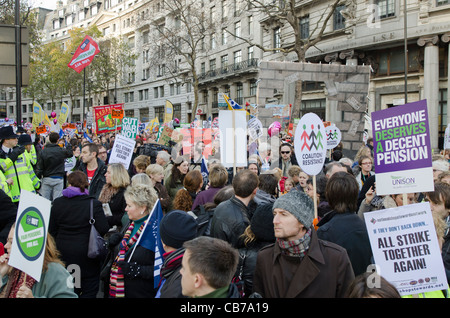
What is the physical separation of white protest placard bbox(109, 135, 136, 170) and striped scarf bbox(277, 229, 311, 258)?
527cm

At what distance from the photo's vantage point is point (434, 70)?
24.5 metres

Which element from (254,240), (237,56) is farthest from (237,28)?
(254,240)

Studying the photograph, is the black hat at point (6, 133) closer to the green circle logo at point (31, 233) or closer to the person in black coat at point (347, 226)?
the green circle logo at point (31, 233)

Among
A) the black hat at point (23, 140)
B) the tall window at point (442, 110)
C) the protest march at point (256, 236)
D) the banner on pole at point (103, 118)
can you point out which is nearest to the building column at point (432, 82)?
the tall window at point (442, 110)

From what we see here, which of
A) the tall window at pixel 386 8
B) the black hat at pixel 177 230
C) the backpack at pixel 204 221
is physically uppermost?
the tall window at pixel 386 8

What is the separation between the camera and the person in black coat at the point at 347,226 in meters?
3.49

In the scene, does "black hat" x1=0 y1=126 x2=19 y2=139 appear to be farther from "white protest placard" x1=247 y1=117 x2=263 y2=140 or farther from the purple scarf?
"white protest placard" x1=247 y1=117 x2=263 y2=140

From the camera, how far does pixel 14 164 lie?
734cm

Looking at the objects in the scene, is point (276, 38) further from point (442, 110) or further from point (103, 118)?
point (103, 118)

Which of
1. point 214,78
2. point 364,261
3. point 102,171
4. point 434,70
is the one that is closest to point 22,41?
point 102,171

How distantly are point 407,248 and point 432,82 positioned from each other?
24623 millimetres

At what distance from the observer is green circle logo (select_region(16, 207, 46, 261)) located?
2.79 m

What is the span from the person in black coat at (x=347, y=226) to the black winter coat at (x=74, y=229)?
2429 millimetres
